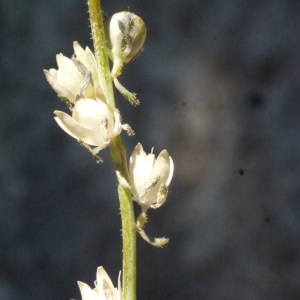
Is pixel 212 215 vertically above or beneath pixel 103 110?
above

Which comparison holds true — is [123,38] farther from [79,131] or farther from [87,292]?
[87,292]

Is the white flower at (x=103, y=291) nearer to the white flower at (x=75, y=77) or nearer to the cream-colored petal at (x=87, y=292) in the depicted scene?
the cream-colored petal at (x=87, y=292)

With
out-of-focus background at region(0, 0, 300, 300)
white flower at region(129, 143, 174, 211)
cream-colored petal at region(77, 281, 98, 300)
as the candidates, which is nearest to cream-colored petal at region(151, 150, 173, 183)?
white flower at region(129, 143, 174, 211)

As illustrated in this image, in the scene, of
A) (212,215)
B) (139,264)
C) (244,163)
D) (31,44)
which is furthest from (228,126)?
(31,44)

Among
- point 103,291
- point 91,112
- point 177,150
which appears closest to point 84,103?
point 91,112

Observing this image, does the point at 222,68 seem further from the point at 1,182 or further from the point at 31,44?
the point at 1,182

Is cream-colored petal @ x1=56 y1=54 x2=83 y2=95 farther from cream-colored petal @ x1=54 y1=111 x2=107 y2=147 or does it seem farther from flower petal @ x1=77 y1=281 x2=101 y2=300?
flower petal @ x1=77 y1=281 x2=101 y2=300
